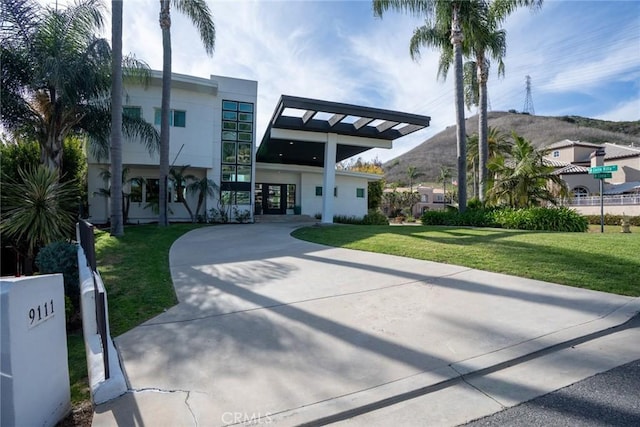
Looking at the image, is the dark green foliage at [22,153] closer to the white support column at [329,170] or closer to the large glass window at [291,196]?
the white support column at [329,170]

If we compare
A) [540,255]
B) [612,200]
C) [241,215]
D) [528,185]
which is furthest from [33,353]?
[612,200]

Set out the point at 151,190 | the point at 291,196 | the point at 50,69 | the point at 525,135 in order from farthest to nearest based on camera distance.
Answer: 1. the point at 525,135
2. the point at 291,196
3. the point at 151,190
4. the point at 50,69

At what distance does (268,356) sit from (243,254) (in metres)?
5.42

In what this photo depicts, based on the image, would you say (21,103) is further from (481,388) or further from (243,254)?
(481,388)

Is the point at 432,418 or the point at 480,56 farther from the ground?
the point at 480,56

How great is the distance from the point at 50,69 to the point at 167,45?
4902 mm

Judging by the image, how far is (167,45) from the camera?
14.0 meters

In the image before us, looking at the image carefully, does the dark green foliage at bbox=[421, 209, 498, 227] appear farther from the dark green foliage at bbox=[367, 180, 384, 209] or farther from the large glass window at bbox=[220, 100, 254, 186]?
the dark green foliage at bbox=[367, 180, 384, 209]

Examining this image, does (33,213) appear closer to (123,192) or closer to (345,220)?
(123,192)

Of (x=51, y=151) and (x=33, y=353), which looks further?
(x=51, y=151)

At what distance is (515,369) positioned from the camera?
313 centimetres

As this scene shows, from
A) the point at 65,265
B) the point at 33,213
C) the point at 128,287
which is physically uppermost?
the point at 33,213

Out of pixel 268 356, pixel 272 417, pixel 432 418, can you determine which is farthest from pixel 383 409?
pixel 268 356

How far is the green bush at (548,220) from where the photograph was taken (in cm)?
1241
